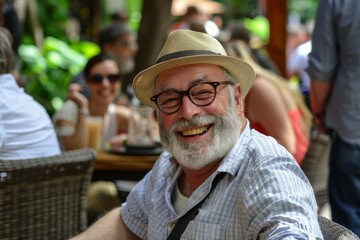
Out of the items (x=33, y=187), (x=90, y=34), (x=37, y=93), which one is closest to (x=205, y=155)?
(x=33, y=187)


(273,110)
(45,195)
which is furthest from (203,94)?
(273,110)

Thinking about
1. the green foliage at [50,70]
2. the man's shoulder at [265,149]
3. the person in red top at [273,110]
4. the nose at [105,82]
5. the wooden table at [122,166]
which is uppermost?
the man's shoulder at [265,149]

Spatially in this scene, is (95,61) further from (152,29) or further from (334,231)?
(334,231)

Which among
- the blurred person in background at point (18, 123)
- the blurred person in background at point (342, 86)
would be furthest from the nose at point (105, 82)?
the blurred person in background at point (342, 86)

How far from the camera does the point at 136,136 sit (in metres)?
5.36

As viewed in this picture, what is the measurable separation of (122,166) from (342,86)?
1442mm

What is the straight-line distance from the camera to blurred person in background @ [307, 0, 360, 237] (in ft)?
14.3

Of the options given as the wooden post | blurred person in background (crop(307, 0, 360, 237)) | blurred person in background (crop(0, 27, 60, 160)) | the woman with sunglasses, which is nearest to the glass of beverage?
the woman with sunglasses

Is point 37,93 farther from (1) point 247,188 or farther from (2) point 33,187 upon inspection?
(1) point 247,188

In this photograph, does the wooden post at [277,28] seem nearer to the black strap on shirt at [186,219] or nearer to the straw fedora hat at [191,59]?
the straw fedora hat at [191,59]

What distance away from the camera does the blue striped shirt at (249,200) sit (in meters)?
2.25

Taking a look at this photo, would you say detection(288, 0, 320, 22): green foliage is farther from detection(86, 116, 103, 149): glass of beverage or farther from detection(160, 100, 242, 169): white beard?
detection(160, 100, 242, 169): white beard

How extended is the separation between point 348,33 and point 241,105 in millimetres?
1701

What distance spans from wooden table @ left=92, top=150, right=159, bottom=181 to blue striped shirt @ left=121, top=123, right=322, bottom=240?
2090 mm
